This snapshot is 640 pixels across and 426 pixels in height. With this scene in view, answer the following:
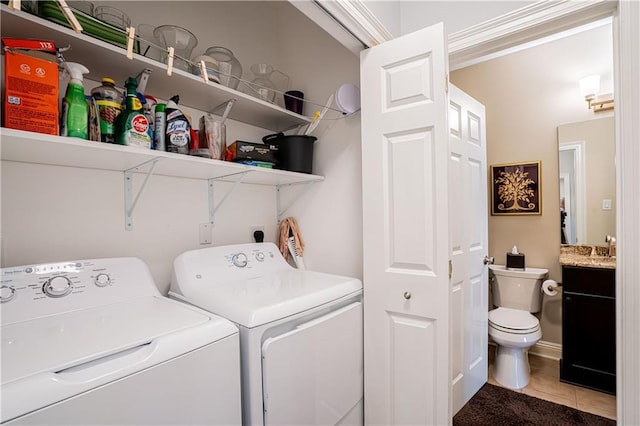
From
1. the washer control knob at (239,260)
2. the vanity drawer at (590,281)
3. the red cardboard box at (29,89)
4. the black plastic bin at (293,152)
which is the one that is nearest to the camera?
the red cardboard box at (29,89)

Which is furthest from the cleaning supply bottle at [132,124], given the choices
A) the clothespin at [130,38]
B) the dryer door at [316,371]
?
the dryer door at [316,371]

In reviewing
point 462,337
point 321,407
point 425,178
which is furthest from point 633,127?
point 321,407

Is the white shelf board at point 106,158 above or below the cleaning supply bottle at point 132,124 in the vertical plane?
below

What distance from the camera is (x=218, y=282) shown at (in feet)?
4.90

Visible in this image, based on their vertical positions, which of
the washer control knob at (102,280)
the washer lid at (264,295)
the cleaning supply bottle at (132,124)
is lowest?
the washer lid at (264,295)

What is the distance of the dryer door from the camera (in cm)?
114

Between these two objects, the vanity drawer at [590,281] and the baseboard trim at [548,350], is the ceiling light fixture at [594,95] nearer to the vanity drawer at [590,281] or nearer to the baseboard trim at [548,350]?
the vanity drawer at [590,281]

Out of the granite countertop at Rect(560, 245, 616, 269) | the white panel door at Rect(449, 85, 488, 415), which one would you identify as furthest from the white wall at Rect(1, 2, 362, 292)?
the granite countertop at Rect(560, 245, 616, 269)

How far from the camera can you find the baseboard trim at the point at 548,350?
266cm

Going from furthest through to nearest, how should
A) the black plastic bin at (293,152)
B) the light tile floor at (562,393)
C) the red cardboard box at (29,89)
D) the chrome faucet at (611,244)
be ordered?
the chrome faucet at (611,244) → the light tile floor at (562,393) → the black plastic bin at (293,152) → the red cardboard box at (29,89)

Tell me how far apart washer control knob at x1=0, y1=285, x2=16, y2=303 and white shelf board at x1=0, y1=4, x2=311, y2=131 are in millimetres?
831

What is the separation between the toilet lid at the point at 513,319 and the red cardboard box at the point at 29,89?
276cm

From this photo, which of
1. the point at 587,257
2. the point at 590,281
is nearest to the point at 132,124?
the point at 590,281

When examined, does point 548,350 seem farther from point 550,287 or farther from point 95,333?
point 95,333
